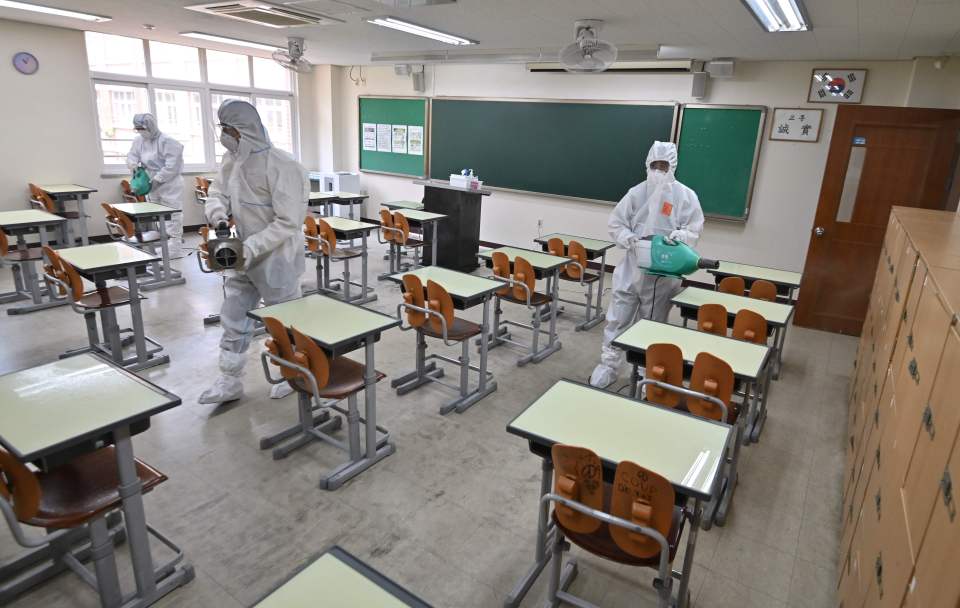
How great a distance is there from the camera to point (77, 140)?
698 cm

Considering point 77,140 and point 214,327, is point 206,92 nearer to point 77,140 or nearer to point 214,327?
point 77,140

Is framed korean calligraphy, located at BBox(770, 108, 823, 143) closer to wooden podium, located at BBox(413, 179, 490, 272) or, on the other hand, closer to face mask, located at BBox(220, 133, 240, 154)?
wooden podium, located at BBox(413, 179, 490, 272)

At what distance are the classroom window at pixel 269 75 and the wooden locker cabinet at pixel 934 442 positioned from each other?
30.5 feet

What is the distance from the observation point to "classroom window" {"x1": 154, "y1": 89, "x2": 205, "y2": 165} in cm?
789

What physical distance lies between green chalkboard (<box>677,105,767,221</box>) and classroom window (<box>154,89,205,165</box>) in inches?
262

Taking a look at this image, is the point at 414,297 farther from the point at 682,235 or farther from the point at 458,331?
the point at 682,235

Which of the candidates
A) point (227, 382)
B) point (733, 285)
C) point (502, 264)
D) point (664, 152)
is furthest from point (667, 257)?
point (227, 382)

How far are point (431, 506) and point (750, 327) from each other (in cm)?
199

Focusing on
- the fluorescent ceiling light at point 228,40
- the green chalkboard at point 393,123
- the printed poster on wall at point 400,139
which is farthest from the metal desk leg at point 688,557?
the printed poster on wall at point 400,139

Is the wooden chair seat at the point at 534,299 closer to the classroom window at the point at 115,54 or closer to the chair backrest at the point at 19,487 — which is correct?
the chair backrest at the point at 19,487

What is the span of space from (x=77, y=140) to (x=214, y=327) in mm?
4138

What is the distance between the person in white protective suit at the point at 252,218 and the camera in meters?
3.36

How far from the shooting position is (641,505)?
1.62m

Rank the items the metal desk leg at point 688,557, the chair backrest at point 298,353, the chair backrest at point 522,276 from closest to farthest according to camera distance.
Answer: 1. the metal desk leg at point 688,557
2. the chair backrest at point 298,353
3. the chair backrest at point 522,276
